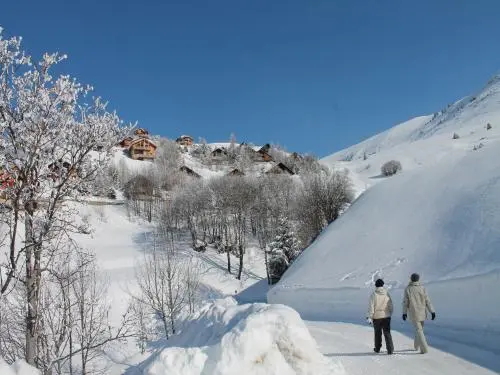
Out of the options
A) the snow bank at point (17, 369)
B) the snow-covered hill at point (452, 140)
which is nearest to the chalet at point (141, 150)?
the snow-covered hill at point (452, 140)

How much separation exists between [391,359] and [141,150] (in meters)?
93.9

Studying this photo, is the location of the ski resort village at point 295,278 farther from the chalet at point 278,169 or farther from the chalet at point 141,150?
the chalet at point 141,150

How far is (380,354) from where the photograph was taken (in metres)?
9.58

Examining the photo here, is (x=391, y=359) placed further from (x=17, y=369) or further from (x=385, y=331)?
(x=17, y=369)

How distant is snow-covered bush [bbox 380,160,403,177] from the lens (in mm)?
80062

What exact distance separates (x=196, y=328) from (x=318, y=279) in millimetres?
9516

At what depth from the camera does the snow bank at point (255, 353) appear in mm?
6723

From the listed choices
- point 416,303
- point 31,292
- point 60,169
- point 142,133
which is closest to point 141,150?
point 142,133

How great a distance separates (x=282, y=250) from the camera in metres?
41.1

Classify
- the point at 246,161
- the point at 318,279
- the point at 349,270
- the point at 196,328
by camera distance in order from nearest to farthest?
the point at 196,328, the point at 349,270, the point at 318,279, the point at 246,161

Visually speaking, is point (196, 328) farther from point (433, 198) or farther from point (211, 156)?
point (211, 156)

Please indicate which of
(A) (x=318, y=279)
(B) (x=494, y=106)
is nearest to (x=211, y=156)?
(B) (x=494, y=106)

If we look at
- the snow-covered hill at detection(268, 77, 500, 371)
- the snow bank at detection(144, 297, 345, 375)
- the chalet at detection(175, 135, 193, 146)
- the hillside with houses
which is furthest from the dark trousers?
the chalet at detection(175, 135, 193, 146)

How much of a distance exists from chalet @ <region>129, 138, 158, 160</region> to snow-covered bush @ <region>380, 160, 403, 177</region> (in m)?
46.2
